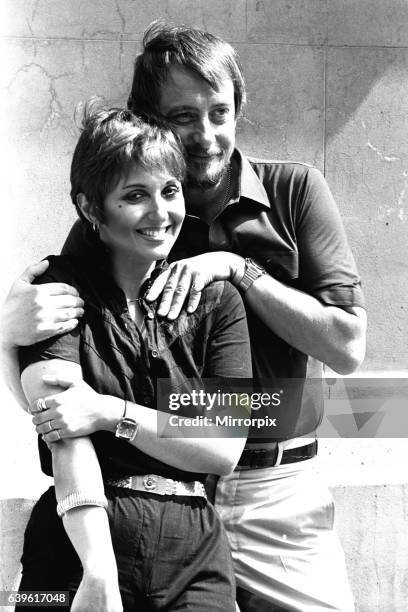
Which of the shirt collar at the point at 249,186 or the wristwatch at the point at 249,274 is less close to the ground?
the shirt collar at the point at 249,186

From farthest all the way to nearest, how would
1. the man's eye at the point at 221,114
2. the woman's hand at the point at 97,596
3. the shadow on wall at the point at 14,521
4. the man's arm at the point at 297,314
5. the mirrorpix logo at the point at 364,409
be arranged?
the mirrorpix logo at the point at 364,409 < the shadow on wall at the point at 14,521 < the man's eye at the point at 221,114 < the man's arm at the point at 297,314 < the woman's hand at the point at 97,596

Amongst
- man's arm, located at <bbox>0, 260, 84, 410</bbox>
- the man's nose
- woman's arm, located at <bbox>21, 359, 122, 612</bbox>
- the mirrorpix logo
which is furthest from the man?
the mirrorpix logo

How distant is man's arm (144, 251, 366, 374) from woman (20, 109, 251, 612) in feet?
0.39

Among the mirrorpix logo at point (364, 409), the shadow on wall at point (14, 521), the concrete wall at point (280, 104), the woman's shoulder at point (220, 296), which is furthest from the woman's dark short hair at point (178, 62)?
the mirrorpix logo at point (364, 409)

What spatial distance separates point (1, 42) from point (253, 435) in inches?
83.7

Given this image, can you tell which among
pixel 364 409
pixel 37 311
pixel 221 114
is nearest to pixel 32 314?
pixel 37 311

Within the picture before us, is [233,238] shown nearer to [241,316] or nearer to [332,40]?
[241,316]

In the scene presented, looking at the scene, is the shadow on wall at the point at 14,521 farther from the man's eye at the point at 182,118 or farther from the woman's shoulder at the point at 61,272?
the man's eye at the point at 182,118

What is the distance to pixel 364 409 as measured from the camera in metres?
3.86

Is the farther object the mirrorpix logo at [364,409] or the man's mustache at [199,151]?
the mirrorpix logo at [364,409]

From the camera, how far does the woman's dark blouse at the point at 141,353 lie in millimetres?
2109

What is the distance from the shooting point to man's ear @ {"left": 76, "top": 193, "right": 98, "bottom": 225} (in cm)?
225

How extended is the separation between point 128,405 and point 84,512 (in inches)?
9.7
